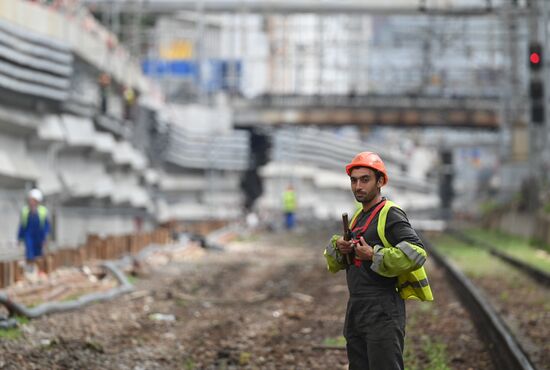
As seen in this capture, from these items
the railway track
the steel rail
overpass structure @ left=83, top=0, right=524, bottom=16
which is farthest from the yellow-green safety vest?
overpass structure @ left=83, top=0, right=524, bottom=16

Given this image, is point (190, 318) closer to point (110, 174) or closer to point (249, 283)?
point (249, 283)

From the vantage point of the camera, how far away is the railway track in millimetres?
10070

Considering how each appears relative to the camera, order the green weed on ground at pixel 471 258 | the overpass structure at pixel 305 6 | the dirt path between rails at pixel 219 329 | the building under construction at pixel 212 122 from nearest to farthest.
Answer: the dirt path between rails at pixel 219 329, the green weed on ground at pixel 471 258, the building under construction at pixel 212 122, the overpass structure at pixel 305 6

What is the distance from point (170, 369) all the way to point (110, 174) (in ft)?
89.1

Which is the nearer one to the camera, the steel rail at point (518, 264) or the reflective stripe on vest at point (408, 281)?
the reflective stripe on vest at point (408, 281)

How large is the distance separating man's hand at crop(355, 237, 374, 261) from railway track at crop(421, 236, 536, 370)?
11.4 ft

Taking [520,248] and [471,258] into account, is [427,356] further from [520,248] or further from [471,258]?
[520,248]

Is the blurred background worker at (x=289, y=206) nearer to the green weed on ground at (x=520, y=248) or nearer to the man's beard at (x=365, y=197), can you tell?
the green weed on ground at (x=520, y=248)

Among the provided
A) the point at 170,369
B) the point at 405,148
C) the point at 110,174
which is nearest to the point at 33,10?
the point at 110,174

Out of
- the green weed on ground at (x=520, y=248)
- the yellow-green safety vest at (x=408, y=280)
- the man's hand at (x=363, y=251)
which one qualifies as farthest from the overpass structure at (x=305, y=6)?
the man's hand at (x=363, y=251)

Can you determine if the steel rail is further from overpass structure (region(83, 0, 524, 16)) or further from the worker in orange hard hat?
the worker in orange hard hat

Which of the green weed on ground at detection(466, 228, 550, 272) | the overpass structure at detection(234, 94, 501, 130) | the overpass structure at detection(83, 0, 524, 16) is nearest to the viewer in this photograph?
the green weed on ground at detection(466, 228, 550, 272)

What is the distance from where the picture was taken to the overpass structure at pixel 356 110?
54.6 meters

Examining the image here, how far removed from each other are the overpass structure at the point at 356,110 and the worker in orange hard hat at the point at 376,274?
157 feet
